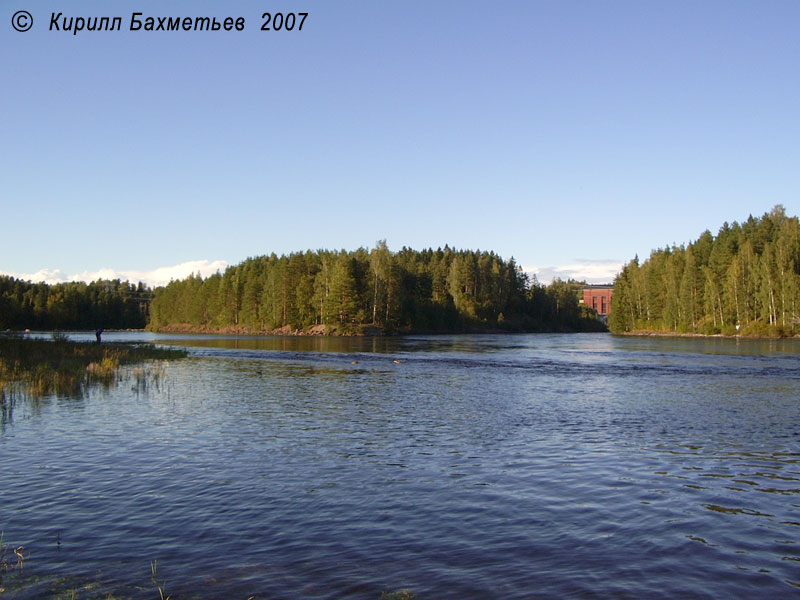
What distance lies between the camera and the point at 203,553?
10.6 m

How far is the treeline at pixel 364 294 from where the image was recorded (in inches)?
5955

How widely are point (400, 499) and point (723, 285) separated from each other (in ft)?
468

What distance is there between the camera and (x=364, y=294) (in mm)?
153125

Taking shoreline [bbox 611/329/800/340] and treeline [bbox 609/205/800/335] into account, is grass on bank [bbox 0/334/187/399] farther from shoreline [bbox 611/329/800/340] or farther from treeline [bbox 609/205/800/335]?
treeline [bbox 609/205/800/335]

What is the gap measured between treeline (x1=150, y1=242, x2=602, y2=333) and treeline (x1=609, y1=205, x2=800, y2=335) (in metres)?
39.1

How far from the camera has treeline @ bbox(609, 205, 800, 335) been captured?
123 m

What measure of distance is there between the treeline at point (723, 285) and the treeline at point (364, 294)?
1538 inches

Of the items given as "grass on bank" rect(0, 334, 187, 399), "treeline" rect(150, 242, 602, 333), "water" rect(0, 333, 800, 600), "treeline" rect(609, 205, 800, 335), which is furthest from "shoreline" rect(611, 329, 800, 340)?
"grass on bank" rect(0, 334, 187, 399)

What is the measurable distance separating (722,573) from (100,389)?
31.8 m

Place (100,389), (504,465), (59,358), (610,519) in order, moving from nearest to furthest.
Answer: (610,519)
(504,465)
(100,389)
(59,358)

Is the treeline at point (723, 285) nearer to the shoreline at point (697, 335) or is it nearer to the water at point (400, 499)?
the shoreline at point (697, 335)

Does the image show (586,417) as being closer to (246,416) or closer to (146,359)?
(246,416)

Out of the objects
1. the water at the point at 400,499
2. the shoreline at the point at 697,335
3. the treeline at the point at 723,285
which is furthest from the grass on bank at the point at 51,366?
the treeline at the point at 723,285

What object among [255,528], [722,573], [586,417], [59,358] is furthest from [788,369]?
[59,358]
